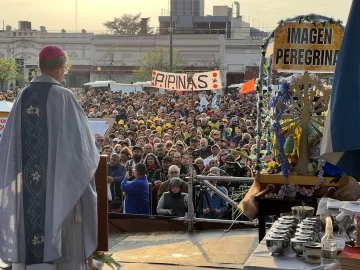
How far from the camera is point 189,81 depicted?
72.0 ft

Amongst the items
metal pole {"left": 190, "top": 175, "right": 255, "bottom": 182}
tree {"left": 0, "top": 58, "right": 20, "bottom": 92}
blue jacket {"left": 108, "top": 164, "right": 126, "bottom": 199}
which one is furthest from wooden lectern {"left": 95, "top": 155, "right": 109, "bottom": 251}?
tree {"left": 0, "top": 58, "right": 20, "bottom": 92}

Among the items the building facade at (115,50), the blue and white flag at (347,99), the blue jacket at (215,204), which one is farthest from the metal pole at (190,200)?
the building facade at (115,50)

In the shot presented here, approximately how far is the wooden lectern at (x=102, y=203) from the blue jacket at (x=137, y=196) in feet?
13.7

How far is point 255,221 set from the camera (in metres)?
9.09

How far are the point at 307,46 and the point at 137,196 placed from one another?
3398mm

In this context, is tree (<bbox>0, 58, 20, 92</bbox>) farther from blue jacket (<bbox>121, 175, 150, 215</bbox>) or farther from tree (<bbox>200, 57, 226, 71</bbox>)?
blue jacket (<bbox>121, 175, 150, 215</bbox>)

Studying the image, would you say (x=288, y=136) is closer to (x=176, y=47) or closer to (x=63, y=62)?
(x=63, y=62)

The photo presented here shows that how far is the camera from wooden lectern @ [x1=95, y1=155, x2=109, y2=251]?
534 cm

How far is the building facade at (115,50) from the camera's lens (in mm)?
57594

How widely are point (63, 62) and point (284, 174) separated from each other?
3.26 metres

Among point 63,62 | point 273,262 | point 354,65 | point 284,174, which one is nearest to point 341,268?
point 273,262

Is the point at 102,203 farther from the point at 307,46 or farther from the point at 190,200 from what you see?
the point at 190,200

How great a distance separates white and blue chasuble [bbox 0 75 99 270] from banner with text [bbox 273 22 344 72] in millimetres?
3366

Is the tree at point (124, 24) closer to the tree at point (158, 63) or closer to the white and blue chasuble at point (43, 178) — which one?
the tree at point (158, 63)
